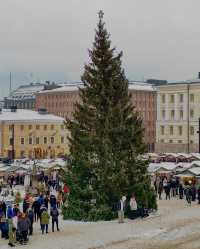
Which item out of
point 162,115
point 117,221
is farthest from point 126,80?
point 162,115

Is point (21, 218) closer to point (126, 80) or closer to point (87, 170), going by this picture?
point (87, 170)

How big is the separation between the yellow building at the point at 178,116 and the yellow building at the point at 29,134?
55.0 feet

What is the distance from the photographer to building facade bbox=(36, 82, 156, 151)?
5412 inches

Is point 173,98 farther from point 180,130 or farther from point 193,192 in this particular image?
point 193,192

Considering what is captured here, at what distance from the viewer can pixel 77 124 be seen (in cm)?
3183

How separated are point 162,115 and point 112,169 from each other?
257ft

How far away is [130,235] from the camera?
26500 millimetres

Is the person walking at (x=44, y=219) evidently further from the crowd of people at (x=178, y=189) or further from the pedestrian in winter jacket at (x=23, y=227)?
the crowd of people at (x=178, y=189)

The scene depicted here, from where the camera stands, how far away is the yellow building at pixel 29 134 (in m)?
106

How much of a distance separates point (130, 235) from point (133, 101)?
11282 centimetres

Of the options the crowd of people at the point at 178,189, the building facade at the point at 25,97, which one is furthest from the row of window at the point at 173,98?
the building facade at the point at 25,97

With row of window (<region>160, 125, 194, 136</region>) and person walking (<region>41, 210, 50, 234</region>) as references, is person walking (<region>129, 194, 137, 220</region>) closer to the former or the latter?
person walking (<region>41, 210, 50, 234</region>)

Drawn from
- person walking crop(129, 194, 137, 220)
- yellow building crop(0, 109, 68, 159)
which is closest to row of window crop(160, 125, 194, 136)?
yellow building crop(0, 109, 68, 159)

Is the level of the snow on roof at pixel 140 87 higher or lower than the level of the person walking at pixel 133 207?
higher
